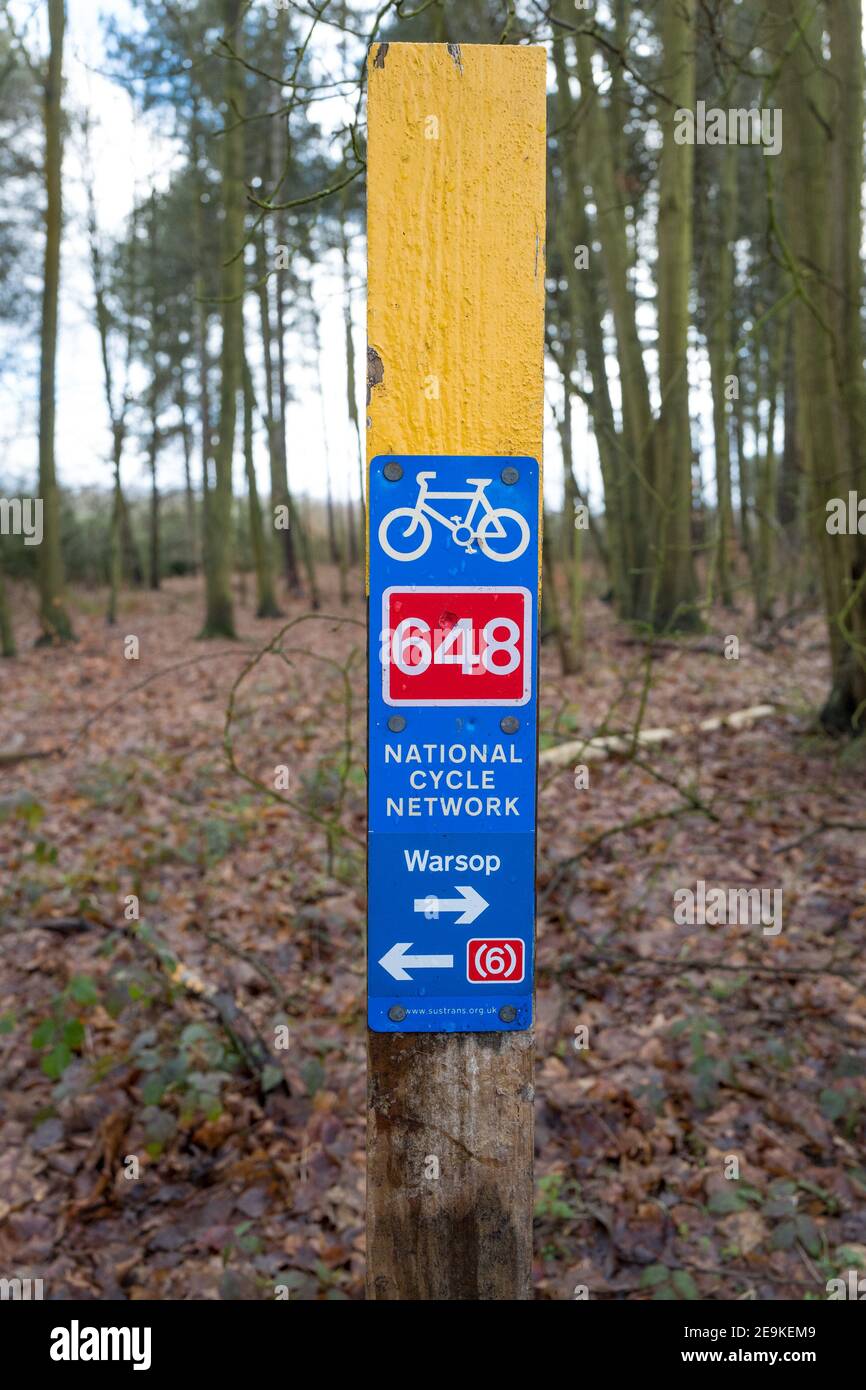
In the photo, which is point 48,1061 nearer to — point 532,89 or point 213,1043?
point 213,1043

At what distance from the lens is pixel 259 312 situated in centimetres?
2003

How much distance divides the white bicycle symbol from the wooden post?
8 cm

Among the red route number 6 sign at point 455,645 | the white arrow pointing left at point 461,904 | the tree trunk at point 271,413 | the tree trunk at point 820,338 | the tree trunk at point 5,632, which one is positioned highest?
the tree trunk at point 271,413

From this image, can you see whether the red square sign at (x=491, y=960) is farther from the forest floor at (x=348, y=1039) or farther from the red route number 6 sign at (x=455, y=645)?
the forest floor at (x=348, y=1039)

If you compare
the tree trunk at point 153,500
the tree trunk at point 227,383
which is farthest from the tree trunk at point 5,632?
the tree trunk at point 153,500

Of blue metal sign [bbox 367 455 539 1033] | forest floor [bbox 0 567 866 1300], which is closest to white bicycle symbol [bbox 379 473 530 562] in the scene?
blue metal sign [bbox 367 455 539 1033]

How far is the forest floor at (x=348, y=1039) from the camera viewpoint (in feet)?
10.3

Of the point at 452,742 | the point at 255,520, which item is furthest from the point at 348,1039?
the point at 255,520

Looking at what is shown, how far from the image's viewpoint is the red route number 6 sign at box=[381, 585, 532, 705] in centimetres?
142

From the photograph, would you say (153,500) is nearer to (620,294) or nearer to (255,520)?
(255,520)

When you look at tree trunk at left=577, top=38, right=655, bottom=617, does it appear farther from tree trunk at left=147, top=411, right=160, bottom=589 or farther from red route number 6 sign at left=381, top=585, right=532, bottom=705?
tree trunk at left=147, top=411, right=160, bottom=589

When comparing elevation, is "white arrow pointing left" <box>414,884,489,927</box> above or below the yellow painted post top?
below

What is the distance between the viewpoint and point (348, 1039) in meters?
4.33
